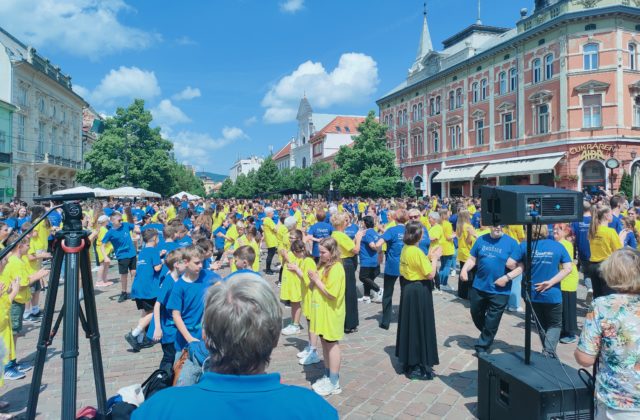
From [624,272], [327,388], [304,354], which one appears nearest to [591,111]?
[304,354]

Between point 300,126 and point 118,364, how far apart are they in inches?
3544

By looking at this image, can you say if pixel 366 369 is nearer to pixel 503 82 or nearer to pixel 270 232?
pixel 270 232

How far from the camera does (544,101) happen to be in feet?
94.7

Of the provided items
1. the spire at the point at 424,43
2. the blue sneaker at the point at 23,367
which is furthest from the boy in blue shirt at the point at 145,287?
the spire at the point at 424,43

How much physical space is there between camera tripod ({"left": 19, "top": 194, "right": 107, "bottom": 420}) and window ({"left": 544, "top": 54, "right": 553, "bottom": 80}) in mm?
31819

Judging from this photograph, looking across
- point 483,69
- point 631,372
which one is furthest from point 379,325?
point 483,69

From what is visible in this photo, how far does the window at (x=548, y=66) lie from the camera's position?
92.9 feet

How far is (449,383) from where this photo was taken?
5.13 metres

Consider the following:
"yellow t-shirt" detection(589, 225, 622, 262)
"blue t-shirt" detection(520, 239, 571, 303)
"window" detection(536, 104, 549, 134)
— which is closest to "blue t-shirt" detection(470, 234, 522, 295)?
"blue t-shirt" detection(520, 239, 571, 303)

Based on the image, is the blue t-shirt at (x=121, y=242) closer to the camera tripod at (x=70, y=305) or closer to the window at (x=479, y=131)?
the camera tripod at (x=70, y=305)

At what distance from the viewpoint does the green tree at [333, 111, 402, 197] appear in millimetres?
38906

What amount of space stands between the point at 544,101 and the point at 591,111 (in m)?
2.96

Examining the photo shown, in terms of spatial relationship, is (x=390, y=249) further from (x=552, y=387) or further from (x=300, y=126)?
(x=300, y=126)

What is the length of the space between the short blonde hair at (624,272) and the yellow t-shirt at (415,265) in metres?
2.41
